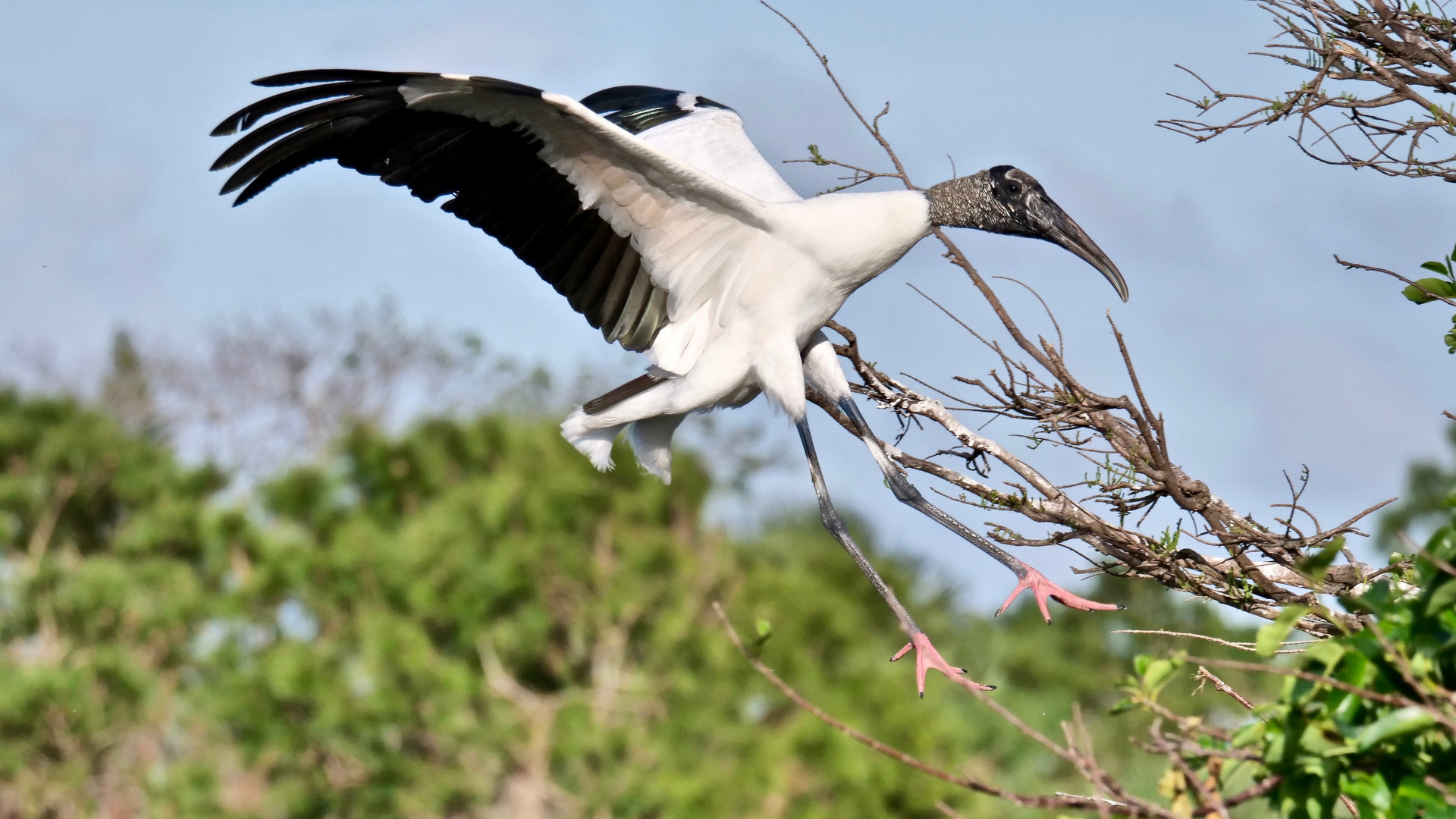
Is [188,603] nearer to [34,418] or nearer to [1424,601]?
[34,418]

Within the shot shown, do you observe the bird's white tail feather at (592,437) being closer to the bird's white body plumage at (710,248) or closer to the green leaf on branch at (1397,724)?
the bird's white body plumage at (710,248)

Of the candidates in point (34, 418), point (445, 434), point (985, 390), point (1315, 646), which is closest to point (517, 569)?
point (445, 434)

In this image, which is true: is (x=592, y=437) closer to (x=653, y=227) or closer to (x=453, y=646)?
(x=653, y=227)

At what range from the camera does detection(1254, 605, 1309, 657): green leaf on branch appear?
60.2 inches

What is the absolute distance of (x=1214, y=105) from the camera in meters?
2.96

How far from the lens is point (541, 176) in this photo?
3559mm

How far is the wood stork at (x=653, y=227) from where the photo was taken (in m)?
3.32

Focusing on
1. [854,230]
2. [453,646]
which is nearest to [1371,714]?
[854,230]

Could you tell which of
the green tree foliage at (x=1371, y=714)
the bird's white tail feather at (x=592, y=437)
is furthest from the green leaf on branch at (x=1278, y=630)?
the bird's white tail feather at (x=592, y=437)

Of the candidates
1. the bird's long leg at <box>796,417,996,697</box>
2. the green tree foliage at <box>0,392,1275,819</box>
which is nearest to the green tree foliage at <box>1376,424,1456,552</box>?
the green tree foliage at <box>0,392,1275,819</box>

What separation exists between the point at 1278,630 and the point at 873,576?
2.01 metres

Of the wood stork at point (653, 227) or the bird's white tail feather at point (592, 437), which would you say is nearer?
the wood stork at point (653, 227)

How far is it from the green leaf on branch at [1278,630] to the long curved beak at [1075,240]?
188cm

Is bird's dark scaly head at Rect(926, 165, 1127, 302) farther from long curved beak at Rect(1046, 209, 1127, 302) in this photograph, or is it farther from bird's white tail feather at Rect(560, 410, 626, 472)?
bird's white tail feather at Rect(560, 410, 626, 472)
